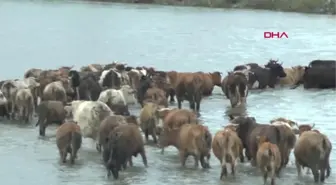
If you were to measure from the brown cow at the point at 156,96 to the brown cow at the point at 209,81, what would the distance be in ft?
7.65

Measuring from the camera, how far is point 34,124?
1667cm

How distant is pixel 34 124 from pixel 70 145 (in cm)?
367

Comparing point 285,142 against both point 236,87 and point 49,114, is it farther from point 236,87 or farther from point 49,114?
point 236,87

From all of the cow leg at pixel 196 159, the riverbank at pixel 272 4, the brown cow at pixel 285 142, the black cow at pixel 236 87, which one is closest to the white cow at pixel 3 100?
the black cow at pixel 236 87

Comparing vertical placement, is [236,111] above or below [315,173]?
below

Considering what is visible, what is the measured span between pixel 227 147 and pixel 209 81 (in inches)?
325

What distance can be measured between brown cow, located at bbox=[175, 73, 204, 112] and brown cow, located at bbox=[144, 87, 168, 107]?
105 centimetres

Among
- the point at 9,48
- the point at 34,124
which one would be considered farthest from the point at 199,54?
the point at 34,124

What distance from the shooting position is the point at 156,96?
1700 cm

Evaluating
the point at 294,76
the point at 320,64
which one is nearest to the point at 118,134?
the point at 320,64

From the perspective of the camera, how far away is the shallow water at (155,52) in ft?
42.3

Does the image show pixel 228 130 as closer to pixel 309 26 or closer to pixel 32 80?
pixel 32 80

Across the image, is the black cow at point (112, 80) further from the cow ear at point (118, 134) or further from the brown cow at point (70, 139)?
the cow ear at point (118, 134)

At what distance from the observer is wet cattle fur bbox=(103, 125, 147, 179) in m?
12.2
